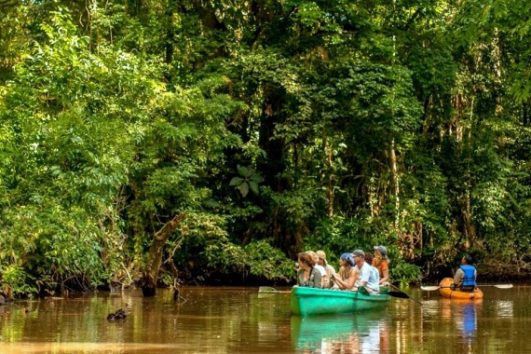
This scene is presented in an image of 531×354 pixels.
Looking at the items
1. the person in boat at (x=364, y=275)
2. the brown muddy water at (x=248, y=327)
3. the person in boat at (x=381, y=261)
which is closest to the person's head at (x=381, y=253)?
the person in boat at (x=381, y=261)

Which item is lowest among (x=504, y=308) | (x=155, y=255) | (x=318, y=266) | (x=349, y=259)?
(x=504, y=308)

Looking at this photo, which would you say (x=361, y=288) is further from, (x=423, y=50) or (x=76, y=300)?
(x=423, y=50)

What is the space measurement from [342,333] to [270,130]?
13.4 m

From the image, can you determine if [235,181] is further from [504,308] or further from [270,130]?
[504,308]

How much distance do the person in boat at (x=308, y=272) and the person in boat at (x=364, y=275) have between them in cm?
159

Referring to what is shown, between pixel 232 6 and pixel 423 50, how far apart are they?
522cm

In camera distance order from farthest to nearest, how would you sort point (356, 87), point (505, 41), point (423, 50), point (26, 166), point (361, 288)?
point (505, 41), point (423, 50), point (356, 87), point (26, 166), point (361, 288)

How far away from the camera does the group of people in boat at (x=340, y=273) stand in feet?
56.6

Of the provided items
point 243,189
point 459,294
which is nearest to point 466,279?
point 459,294

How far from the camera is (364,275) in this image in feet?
61.9

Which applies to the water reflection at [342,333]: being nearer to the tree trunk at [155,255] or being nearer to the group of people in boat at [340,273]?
the group of people in boat at [340,273]

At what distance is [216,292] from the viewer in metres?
23.4

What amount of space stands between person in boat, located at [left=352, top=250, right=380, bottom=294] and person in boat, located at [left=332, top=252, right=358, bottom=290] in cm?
32

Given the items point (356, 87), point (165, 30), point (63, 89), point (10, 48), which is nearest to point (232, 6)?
point (165, 30)
